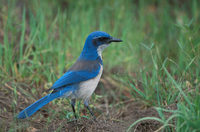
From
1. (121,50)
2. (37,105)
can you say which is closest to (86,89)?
(37,105)

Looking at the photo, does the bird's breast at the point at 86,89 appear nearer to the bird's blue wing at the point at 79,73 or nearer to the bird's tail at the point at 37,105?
the bird's blue wing at the point at 79,73

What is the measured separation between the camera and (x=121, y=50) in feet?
20.3

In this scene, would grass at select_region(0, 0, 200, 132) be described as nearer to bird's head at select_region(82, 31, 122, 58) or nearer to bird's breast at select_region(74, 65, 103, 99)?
bird's breast at select_region(74, 65, 103, 99)

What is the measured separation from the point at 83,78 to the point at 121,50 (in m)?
2.20

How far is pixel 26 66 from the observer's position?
5164mm

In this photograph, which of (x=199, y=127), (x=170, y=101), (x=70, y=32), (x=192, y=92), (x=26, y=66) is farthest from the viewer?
(x=70, y=32)

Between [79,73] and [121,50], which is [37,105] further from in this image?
[121,50]

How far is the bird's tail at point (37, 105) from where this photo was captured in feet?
11.9

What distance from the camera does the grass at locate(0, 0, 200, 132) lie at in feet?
12.7

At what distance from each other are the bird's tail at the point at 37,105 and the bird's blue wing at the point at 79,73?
0.09 m

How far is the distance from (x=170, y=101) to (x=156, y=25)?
3.86m

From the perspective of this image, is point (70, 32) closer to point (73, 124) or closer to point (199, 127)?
point (73, 124)

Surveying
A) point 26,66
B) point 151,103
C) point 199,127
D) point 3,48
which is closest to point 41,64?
point 26,66

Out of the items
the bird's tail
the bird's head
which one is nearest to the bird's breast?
the bird's tail
